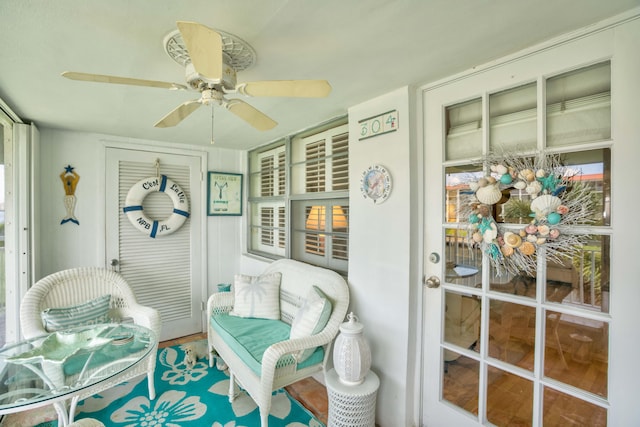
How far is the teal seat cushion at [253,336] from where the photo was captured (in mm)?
1800

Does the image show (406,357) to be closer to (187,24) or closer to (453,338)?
(453,338)

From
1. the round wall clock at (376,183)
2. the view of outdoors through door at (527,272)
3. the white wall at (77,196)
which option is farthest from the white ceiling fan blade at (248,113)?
the white wall at (77,196)

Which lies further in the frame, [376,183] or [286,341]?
[376,183]

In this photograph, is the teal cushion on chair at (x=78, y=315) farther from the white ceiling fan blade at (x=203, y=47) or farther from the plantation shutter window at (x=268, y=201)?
the white ceiling fan blade at (x=203, y=47)

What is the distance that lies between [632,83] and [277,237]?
2671mm

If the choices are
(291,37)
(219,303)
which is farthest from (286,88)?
(219,303)

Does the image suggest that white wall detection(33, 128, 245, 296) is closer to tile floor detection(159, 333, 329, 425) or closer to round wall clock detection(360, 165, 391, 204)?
tile floor detection(159, 333, 329, 425)

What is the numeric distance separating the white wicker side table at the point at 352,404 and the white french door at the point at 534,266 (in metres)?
0.35

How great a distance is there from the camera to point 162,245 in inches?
122

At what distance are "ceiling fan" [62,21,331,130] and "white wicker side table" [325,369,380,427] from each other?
1491 millimetres

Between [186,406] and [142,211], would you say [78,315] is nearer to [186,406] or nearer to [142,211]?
[186,406]

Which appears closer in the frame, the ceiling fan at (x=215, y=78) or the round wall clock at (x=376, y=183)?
the ceiling fan at (x=215, y=78)

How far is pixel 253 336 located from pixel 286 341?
459 mm

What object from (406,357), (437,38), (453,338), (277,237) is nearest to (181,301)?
(277,237)
